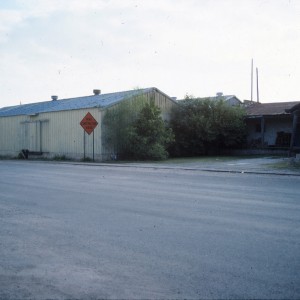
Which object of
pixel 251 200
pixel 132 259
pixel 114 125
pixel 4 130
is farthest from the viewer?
pixel 4 130

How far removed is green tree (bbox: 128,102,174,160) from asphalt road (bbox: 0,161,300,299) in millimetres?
18949

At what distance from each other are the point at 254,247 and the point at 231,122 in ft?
102

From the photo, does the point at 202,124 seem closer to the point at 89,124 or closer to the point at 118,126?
the point at 118,126

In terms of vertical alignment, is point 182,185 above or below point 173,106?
below

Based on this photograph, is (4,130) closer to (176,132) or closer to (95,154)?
(95,154)

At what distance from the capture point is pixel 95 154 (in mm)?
31250

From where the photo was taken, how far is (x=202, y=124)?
114ft

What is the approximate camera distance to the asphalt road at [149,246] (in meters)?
4.45

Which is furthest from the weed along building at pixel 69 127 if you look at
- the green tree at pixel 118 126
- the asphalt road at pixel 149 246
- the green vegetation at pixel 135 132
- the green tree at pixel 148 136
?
the asphalt road at pixel 149 246

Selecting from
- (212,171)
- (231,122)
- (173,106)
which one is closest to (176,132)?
(173,106)

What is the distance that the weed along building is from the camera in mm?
30938

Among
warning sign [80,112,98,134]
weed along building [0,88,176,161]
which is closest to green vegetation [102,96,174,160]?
weed along building [0,88,176,161]

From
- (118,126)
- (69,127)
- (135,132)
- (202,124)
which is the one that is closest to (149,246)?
(135,132)

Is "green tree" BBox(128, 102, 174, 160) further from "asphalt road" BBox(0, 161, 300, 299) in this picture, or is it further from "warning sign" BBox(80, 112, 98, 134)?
"asphalt road" BBox(0, 161, 300, 299)
